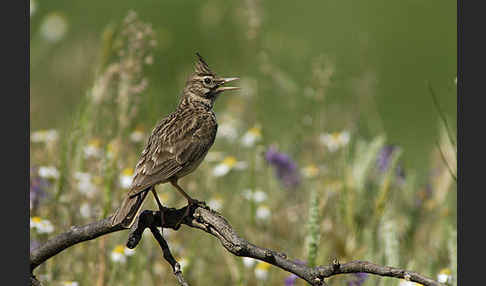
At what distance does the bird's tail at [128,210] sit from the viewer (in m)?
3.28

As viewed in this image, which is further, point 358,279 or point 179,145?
point 358,279

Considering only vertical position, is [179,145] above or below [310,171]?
below

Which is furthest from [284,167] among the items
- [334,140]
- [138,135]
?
[138,135]

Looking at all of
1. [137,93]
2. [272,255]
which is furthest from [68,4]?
[272,255]

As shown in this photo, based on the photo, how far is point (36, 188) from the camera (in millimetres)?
5203

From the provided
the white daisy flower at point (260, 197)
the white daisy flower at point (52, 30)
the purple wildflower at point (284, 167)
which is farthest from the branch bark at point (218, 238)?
the white daisy flower at point (52, 30)

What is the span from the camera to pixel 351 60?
39.4ft

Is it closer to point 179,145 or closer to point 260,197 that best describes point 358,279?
point 179,145

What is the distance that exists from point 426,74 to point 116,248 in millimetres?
7483

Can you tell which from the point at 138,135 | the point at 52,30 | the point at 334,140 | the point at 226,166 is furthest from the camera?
the point at 52,30

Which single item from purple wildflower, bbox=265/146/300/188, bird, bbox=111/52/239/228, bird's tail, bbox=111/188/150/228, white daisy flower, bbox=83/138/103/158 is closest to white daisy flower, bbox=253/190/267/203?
purple wildflower, bbox=265/146/300/188

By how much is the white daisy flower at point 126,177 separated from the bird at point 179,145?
2.60 feet

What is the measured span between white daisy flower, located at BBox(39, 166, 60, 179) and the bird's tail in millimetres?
1902

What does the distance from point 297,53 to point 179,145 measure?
564 centimetres
